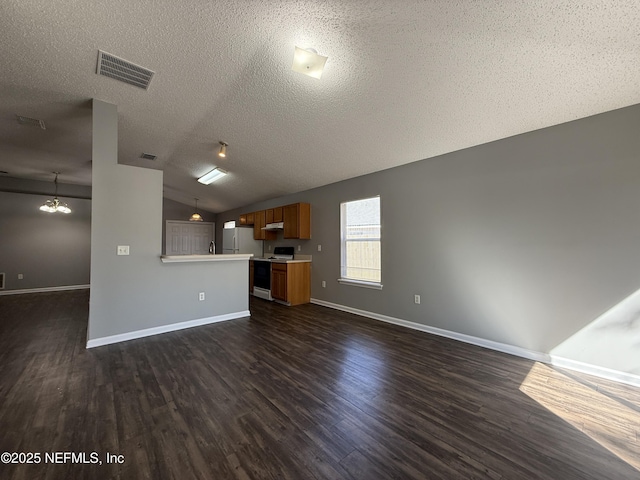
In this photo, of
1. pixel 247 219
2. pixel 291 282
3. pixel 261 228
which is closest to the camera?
pixel 291 282

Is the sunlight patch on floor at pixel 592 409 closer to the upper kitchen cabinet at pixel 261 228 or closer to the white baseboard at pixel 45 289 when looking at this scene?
the upper kitchen cabinet at pixel 261 228

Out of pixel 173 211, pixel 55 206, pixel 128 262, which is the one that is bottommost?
pixel 128 262

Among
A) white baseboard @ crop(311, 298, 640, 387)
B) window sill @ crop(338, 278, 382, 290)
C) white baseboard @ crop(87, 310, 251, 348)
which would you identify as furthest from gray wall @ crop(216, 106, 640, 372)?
white baseboard @ crop(87, 310, 251, 348)

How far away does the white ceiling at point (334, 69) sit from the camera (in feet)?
6.02

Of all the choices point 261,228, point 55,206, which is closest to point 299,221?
point 261,228

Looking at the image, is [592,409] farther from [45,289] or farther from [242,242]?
[45,289]

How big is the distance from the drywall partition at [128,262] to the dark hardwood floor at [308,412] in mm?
334

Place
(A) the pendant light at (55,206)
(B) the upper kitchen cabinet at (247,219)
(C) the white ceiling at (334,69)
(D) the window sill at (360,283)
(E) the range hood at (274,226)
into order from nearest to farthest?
(C) the white ceiling at (334,69) < (D) the window sill at (360,283) < (E) the range hood at (274,226) < (A) the pendant light at (55,206) < (B) the upper kitchen cabinet at (247,219)

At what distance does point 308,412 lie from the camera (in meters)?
1.82

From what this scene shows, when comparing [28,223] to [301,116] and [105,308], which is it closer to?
[105,308]

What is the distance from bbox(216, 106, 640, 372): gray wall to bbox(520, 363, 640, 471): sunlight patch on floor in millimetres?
447

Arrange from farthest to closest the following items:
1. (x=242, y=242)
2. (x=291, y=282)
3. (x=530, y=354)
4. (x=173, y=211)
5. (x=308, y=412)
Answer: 1. (x=173, y=211)
2. (x=242, y=242)
3. (x=291, y=282)
4. (x=530, y=354)
5. (x=308, y=412)

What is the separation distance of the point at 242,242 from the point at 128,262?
3585 mm

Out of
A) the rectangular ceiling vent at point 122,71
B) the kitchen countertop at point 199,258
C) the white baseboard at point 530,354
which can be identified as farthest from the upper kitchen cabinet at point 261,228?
the rectangular ceiling vent at point 122,71
